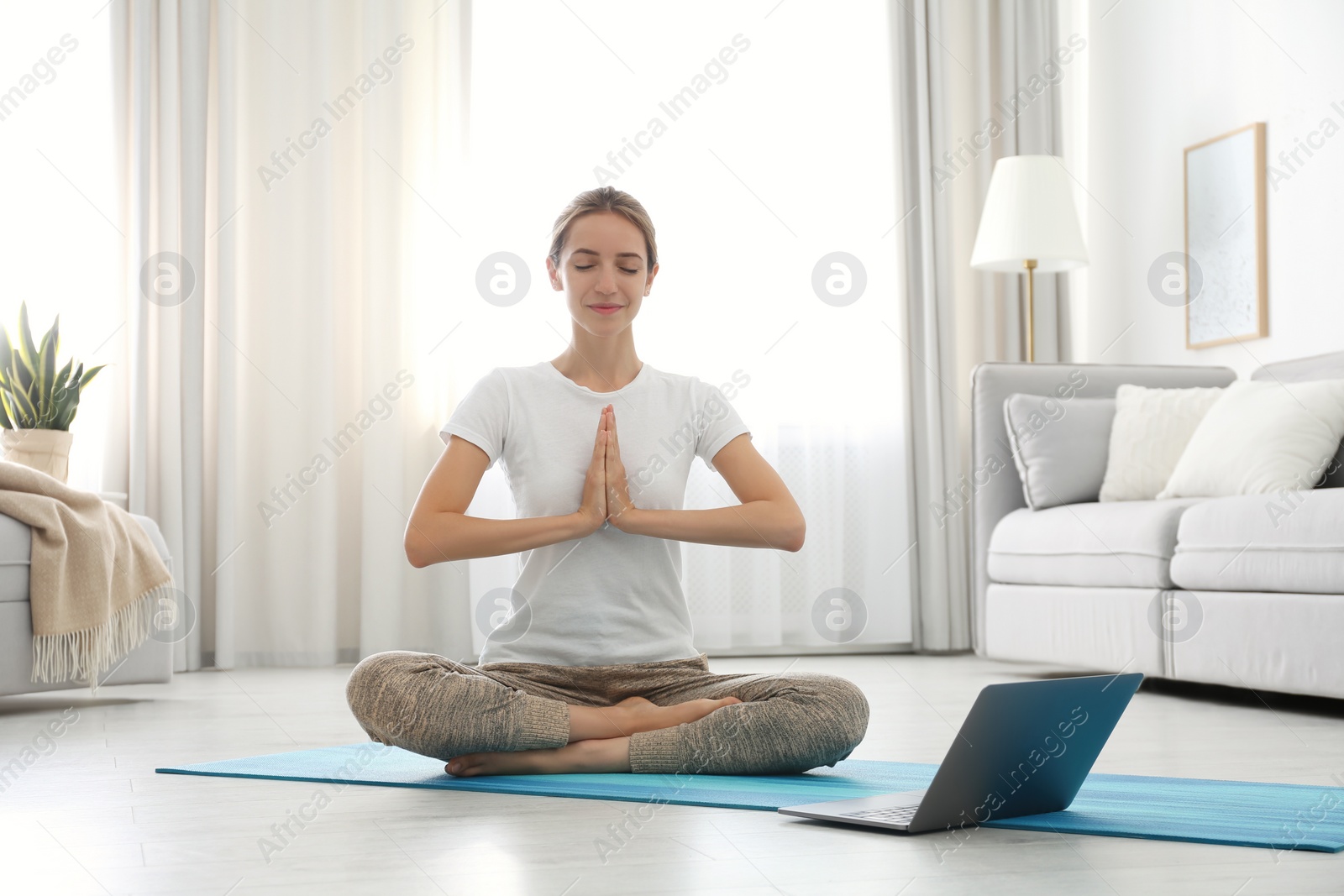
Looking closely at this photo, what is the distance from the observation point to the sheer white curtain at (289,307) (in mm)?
3863

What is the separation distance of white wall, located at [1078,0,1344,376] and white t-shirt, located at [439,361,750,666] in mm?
2415

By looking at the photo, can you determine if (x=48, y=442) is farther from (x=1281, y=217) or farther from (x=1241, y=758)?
(x=1281, y=217)

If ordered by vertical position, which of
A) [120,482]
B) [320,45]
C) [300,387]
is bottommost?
[120,482]

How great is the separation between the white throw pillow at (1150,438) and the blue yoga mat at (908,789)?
1.64m

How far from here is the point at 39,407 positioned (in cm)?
328

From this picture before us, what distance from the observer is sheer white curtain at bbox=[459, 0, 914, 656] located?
4.17 meters

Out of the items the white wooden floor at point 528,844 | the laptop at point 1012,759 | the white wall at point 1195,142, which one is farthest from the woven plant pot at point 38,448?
the white wall at point 1195,142

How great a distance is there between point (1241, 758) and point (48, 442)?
2740 mm

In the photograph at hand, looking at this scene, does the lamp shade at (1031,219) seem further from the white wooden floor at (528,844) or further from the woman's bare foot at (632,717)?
the woman's bare foot at (632,717)

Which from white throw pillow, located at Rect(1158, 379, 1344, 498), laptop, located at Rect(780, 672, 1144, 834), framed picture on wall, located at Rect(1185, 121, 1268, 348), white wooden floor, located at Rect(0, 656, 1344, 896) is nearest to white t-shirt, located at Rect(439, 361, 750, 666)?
white wooden floor, located at Rect(0, 656, 1344, 896)

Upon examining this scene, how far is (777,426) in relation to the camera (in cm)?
426

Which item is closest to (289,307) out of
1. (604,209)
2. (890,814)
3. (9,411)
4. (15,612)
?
(9,411)

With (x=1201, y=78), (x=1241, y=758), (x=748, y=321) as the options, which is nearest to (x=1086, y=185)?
(x=1201, y=78)

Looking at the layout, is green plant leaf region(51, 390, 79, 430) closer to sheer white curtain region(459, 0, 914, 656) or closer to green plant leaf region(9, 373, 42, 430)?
green plant leaf region(9, 373, 42, 430)
